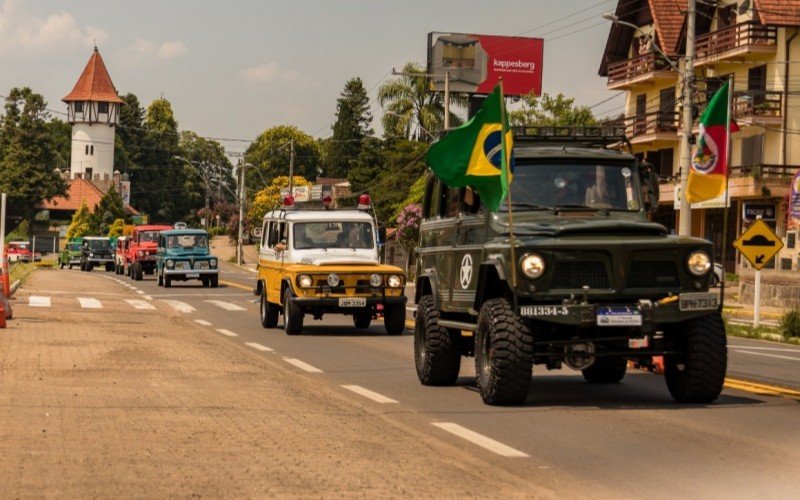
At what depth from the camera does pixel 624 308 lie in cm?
1151

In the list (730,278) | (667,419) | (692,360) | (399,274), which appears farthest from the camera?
(730,278)

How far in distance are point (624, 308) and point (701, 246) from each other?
963mm

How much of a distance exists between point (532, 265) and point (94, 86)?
161m

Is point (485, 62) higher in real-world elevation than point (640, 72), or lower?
higher

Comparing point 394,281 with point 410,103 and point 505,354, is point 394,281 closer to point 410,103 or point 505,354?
point 505,354

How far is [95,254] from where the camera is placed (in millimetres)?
76312

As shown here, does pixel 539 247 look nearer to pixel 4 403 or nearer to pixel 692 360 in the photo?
pixel 692 360

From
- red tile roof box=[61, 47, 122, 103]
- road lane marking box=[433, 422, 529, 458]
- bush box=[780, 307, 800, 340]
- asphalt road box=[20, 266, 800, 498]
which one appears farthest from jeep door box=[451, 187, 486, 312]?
red tile roof box=[61, 47, 122, 103]

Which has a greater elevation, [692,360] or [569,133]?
[569,133]

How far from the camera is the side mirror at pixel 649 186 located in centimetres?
1324

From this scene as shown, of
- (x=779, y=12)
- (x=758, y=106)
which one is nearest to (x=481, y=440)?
(x=758, y=106)

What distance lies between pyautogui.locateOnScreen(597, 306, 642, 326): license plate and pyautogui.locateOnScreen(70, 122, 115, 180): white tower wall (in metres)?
156

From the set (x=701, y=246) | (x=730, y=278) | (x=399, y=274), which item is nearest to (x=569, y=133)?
(x=701, y=246)

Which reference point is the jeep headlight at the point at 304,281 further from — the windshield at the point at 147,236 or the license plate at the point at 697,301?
the windshield at the point at 147,236
